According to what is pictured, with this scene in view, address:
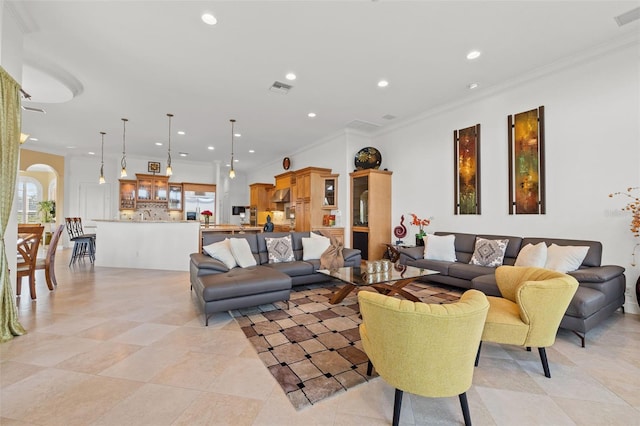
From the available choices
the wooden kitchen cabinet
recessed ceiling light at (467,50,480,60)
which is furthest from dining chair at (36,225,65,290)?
recessed ceiling light at (467,50,480,60)

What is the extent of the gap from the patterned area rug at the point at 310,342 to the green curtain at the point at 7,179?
2.08 meters

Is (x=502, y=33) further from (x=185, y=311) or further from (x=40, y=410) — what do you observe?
(x=40, y=410)

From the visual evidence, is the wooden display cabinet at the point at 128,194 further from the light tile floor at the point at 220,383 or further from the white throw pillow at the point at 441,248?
the white throw pillow at the point at 441,248

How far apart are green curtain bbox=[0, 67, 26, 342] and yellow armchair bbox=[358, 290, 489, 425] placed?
3459 millimetres

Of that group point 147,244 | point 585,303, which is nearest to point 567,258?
point 585,303

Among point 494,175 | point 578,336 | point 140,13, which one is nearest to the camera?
point 578,336

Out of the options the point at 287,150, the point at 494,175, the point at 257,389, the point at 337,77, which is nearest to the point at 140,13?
the point at 337,77

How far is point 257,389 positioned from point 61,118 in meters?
7.35

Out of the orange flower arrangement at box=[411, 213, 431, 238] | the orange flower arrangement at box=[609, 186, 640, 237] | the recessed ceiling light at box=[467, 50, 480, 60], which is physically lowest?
the orange flower arrangement at box=[411, 213, 431, 238]

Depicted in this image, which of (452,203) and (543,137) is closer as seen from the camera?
(543,137)

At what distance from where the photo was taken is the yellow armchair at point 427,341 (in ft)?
4.60

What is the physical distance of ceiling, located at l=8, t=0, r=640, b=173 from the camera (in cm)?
281

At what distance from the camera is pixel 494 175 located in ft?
15.2

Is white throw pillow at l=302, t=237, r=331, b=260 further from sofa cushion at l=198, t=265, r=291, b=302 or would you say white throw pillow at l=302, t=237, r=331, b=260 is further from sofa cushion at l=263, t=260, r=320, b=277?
sofa cushion at l=198, t=265, r=291, b=302
